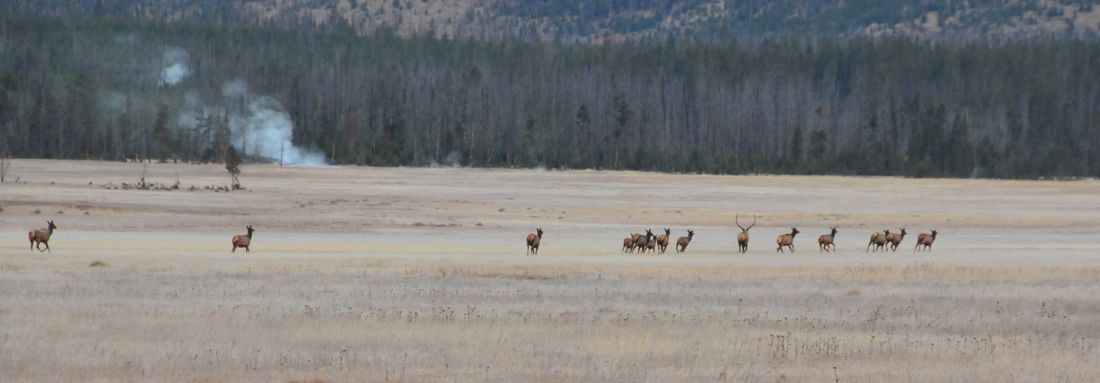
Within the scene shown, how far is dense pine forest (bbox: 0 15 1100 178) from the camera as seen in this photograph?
144375mm

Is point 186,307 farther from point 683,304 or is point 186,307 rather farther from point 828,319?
point 828,319

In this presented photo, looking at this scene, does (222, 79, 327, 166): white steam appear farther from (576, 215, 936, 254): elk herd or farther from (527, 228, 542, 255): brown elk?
(527, 228, 542, 255): brown elk

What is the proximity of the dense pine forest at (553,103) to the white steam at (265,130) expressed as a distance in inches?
12.6

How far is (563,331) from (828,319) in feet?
15.9

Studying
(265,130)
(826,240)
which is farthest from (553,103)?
(826,240)

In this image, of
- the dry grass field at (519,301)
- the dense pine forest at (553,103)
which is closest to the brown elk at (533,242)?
the dry grass field at (519,301)

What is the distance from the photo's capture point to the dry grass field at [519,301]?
19344mm

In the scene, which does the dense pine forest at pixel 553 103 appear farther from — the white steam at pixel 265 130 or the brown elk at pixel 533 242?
the brown elk at pixel 533 242

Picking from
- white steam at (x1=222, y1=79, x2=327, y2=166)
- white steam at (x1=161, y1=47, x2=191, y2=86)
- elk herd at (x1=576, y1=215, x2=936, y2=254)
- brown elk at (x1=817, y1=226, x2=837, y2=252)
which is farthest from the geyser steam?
brown elk at (x1=817, y1=226, x2=837, y2=252)

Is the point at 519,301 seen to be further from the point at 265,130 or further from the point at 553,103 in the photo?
the point at 553,103

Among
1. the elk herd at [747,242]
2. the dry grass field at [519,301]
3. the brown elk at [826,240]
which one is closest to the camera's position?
the dry grass field at [519,301]

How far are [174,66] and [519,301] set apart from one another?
165 metres

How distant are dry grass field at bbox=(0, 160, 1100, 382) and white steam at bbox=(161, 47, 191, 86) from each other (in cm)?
12450

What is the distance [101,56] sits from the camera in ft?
597
